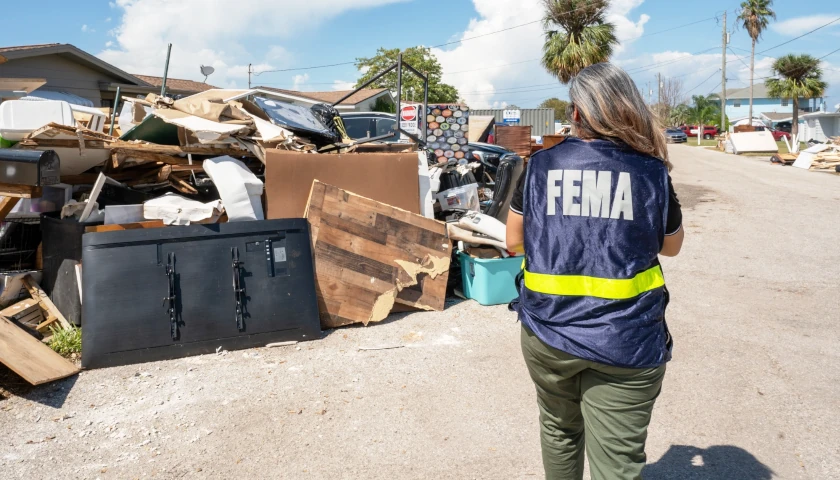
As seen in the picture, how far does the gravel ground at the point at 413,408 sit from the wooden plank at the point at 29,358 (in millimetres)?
105

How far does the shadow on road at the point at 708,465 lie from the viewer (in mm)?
2998

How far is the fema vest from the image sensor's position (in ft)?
6.26

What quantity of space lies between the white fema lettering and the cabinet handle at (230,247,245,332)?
11.1 ft

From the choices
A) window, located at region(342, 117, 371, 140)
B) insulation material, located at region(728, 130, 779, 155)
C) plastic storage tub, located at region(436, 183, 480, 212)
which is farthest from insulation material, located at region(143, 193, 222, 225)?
insulation material, located at region(728, 130, 779, 155)

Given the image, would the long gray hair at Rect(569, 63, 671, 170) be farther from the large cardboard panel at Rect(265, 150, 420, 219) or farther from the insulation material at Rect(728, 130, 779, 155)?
the insulation material at Rect(728, 130, 779, 155)

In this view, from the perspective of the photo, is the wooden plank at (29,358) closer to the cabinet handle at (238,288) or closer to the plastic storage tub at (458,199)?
the cabinet handle at (238,288)

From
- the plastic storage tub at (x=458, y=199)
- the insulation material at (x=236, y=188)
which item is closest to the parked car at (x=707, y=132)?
the plastic storage tub at (x=458, y=199)

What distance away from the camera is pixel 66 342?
4.59m

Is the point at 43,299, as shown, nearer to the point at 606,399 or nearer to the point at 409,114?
the point at 606,399

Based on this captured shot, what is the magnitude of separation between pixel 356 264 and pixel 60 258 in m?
2.45

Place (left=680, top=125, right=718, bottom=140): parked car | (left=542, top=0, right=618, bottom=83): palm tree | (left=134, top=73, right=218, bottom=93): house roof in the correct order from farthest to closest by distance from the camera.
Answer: (left=680, top=125, right=718, bottom=140): parked car → (left=542, top=0, right=618, bottom=83): palm tree → (left=134, top=73, right=218, bottom=93): house roof

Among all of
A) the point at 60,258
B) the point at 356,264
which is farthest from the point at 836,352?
the point at 60,258

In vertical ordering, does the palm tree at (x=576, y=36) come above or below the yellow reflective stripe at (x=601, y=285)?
above

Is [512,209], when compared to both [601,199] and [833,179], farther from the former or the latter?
[833,179]
